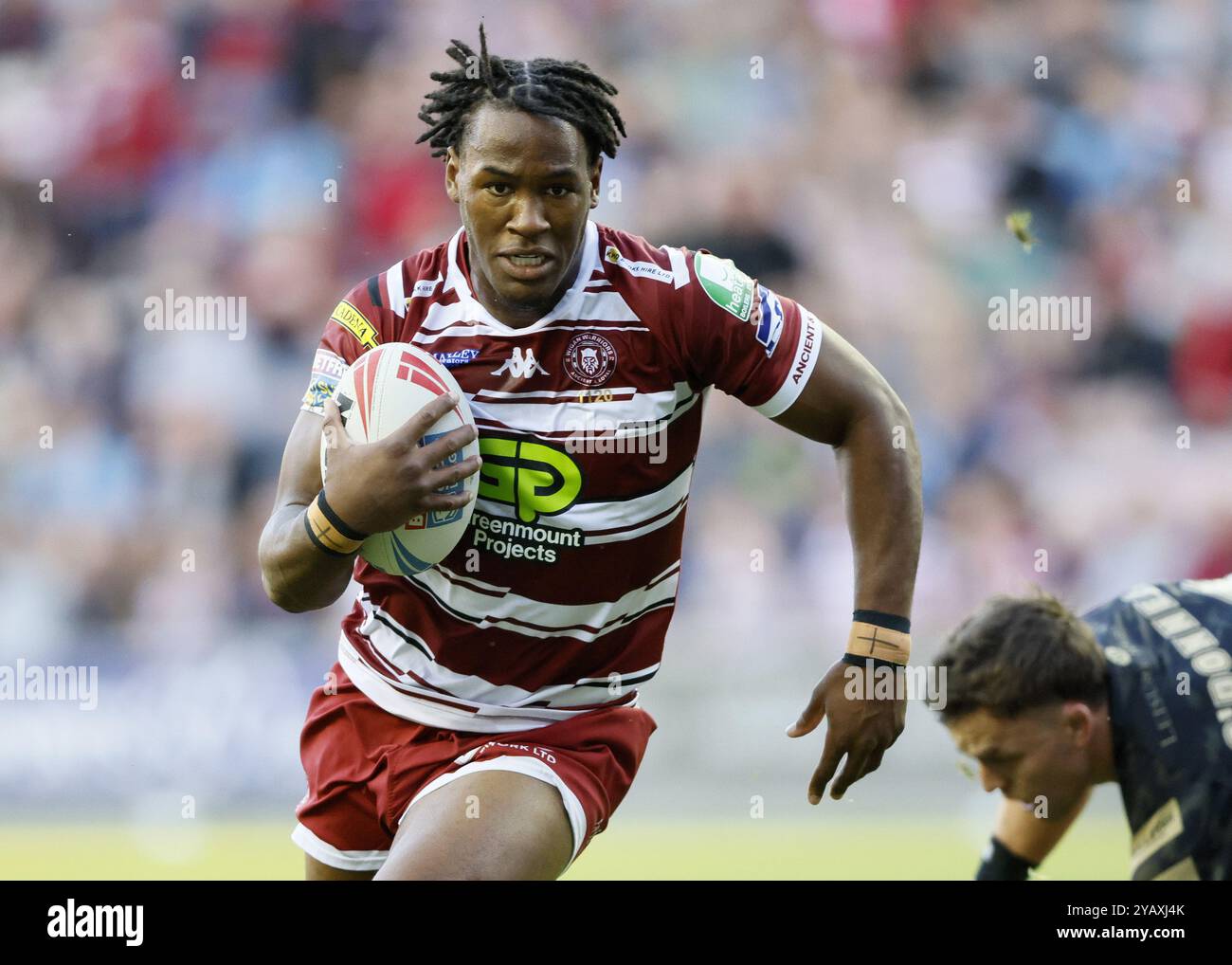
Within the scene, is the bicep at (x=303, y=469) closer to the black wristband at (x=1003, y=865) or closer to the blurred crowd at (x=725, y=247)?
the black wristband at (x=1003, y=865)

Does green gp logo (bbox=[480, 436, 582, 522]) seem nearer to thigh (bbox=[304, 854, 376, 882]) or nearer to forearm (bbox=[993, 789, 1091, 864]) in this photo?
thigh (bbox=[304, 854, 376, 882])

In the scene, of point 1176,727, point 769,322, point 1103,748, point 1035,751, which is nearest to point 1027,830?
point 1035,751

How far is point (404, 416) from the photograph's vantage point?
3.49 m

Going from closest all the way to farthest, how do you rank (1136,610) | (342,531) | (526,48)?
(342,531) < (1136,610) < (526,48)

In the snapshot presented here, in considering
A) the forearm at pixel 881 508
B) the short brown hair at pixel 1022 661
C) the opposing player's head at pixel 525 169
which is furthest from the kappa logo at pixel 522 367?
the short brown hair at pixel 1022 661

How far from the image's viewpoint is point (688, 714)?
7.45 m

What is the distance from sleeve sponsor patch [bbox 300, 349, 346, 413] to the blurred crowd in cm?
412

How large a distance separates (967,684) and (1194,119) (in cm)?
618

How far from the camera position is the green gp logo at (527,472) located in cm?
367

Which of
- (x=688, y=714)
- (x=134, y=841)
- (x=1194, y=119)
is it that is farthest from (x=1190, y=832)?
(x=1194, y=119)

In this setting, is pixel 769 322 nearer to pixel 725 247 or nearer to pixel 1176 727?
pixel 1176 727

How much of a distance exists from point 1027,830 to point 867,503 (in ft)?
4.99

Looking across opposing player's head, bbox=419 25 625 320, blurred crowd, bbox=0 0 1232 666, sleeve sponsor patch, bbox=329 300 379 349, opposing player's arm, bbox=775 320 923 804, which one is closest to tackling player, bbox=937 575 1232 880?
opposing player's arm, bbox=775 320 923 804

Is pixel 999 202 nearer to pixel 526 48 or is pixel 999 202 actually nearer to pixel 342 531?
pixel 526 48
